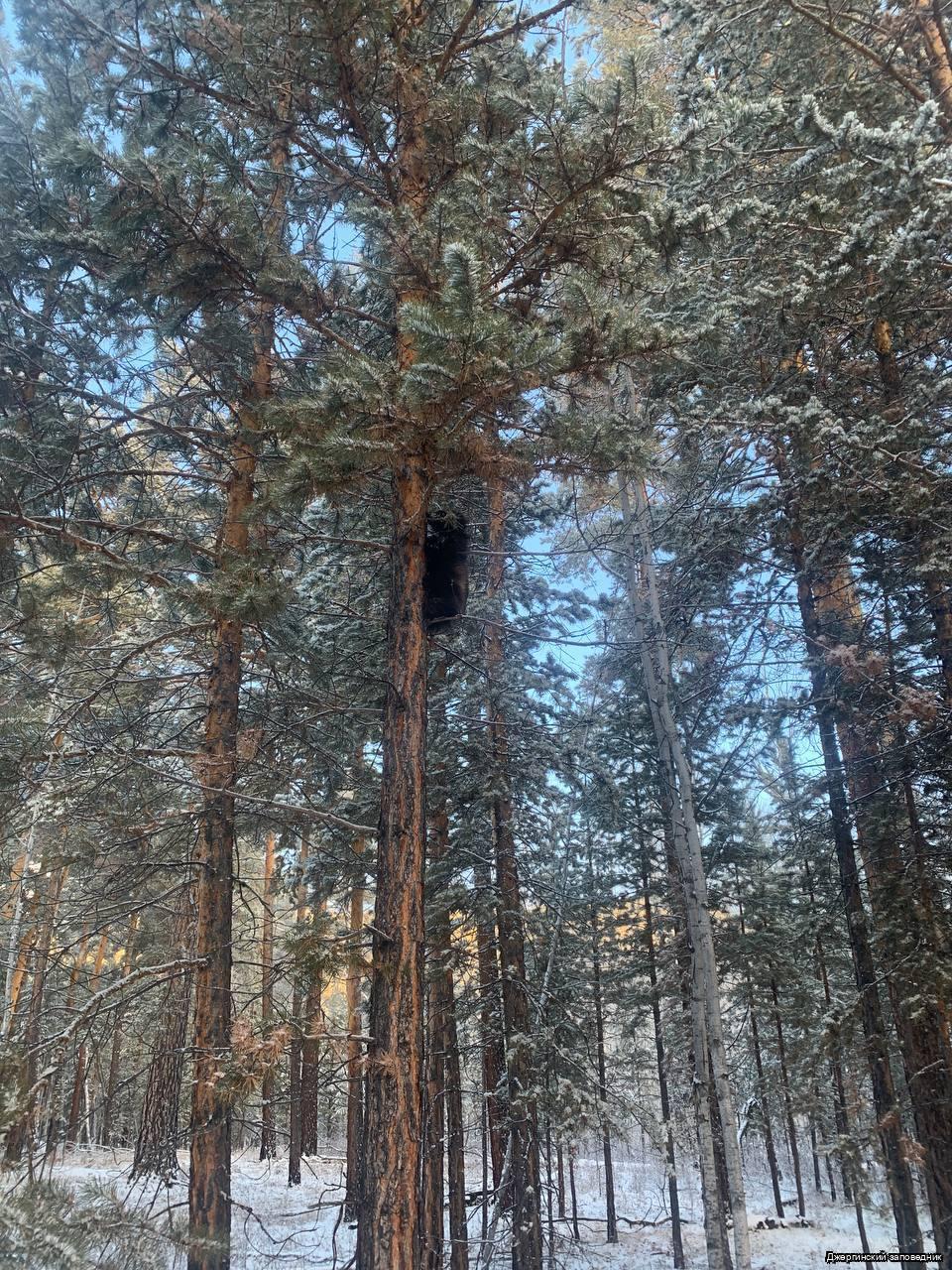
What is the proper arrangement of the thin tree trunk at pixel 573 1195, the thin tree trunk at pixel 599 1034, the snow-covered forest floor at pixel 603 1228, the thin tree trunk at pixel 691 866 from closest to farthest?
the thin tree trunk at pixel 691 866
the thin tree trunk at pixel 573 1195
the thin tree trunk at pixel 599 1034
the snow-covered forest floor at pixel 603 1228

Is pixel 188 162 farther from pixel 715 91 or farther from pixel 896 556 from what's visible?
pixel 896 556

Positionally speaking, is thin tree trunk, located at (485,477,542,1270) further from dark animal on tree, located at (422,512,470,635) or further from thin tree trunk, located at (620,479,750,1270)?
thin tree trunk, located at (620,479,750,1270)

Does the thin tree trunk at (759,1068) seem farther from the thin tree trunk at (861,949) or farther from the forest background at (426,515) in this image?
the forest background at (426,515)

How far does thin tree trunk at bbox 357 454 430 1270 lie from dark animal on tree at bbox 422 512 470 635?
17.0 inches

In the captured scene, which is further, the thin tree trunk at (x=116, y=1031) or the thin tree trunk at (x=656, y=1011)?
the thin tree trunk at (x=656, y=1011)

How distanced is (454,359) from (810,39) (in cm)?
701

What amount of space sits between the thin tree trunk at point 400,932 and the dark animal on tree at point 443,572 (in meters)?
0.43

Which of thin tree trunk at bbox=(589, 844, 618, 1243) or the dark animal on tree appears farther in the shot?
thin tree trunk at bbox=(589, 844, 618, 1243)

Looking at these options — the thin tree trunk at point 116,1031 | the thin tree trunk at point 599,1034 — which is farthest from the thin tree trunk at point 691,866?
the thin tree trunk at point 116,1031

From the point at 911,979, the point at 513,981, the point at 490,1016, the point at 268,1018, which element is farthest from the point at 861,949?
the point at 268,1018

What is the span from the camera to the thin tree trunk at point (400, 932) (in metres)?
3.51

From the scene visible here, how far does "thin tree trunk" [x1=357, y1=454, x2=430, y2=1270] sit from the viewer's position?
138 inches

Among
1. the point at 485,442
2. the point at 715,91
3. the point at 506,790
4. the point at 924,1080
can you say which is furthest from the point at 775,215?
the point at 924,1080

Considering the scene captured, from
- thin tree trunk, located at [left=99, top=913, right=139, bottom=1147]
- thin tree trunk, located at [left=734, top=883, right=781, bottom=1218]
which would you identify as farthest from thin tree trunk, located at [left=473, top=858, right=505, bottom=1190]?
thin tree trunk, located at [left=734, top=883, right=781, bottom=1218]
